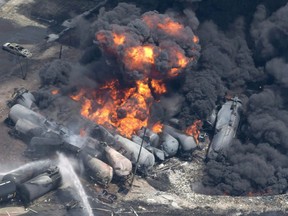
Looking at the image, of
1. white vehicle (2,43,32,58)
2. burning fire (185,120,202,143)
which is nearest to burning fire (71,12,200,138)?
burning fire (185,120,202,143)

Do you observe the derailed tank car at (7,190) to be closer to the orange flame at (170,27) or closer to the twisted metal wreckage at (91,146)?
the twisted metal wreckage at (91,146)

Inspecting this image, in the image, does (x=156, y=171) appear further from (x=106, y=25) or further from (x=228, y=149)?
(x=106, y=25)

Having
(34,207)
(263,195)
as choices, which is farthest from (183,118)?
(34,207)

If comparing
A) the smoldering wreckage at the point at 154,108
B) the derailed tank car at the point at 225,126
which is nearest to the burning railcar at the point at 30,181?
the smoldering wreckage at the point at 154,108

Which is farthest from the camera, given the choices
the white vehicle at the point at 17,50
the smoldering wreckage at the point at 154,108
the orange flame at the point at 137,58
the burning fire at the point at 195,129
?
the white vehicle at the point at 17,50

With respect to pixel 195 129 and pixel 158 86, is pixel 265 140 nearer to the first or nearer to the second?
pixel 195 129

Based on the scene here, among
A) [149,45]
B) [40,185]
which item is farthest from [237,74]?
[40,185]

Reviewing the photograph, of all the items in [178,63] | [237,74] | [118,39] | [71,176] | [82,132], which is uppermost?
[118,39]
